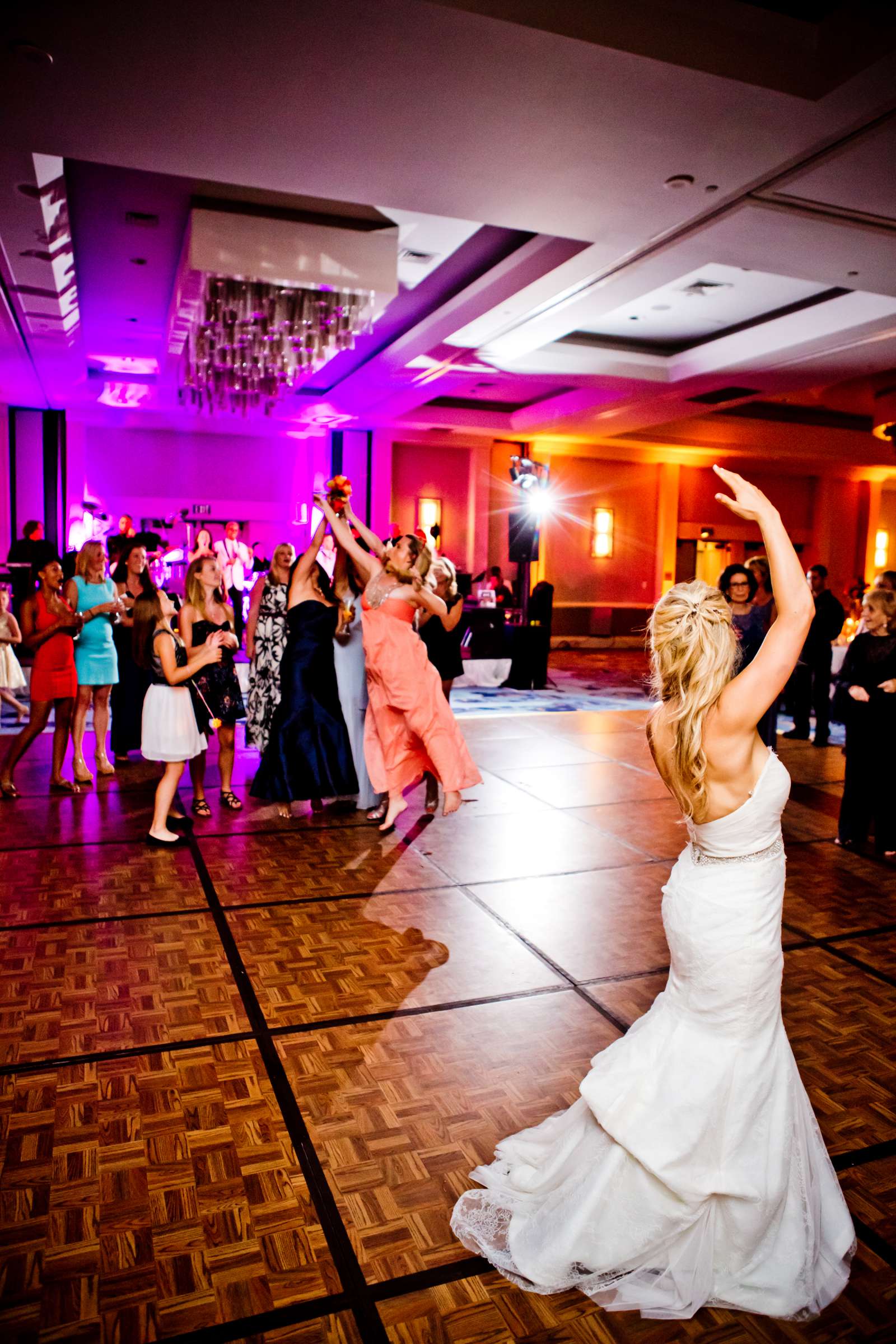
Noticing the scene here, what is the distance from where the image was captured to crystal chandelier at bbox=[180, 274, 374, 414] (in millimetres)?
6543

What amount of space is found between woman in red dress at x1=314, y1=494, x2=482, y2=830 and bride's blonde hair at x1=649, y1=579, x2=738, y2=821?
8.39 feet

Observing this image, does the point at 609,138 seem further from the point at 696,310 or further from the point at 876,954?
the point at 696,310

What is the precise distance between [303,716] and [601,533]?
12.0m

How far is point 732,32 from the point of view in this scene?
138 inches

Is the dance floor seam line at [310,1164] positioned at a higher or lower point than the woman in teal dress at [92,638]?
lower

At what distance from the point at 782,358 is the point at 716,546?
8.60 meters

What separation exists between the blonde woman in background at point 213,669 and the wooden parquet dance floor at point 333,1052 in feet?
1.07

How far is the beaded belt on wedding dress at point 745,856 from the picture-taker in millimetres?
1670

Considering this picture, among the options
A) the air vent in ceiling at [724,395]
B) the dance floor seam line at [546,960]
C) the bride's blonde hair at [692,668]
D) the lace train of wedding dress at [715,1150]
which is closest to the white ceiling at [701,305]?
the air vent in ceiling at [724,395]

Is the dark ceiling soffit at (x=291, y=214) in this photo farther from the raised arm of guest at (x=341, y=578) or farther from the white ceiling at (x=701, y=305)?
the raised arm of guest at (x=341, y=578)

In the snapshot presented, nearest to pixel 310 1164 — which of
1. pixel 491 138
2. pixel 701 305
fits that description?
pixel 491 138

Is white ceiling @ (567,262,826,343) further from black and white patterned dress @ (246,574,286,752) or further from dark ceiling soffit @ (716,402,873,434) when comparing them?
black and white patterned dress @ (246,574,286,752)

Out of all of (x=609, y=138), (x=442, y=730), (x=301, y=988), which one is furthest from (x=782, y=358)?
(x=301, y=988)

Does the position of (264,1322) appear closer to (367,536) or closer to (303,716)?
(303,716)
